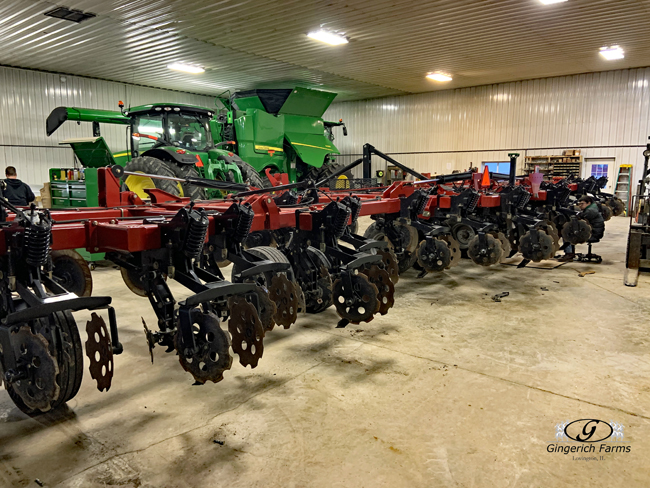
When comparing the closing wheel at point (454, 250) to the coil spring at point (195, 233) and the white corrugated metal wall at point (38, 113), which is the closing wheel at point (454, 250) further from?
the white corrugated metal wall at point (38, 113)

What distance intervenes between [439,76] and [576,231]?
722 centimetres

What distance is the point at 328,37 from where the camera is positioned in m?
8.64

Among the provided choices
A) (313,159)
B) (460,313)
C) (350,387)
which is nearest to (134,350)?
(350,387)

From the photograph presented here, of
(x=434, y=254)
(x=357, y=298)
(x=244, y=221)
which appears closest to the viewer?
(x=244, y=221)

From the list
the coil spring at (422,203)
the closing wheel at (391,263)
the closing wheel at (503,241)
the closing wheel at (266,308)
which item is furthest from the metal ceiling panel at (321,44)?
the closing wheel at (266,308)

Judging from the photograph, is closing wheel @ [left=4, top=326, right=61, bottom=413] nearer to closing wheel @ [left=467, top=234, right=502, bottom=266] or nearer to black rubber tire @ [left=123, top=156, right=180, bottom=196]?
black rubber tire @ [left=123, top=156, right=180, bottom=196]

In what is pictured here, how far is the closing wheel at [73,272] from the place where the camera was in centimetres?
330

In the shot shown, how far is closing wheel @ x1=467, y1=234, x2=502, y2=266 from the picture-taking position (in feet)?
15.4

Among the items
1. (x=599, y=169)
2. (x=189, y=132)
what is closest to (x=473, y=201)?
(x=189, y=132)

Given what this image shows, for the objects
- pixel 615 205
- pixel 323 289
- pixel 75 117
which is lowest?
pixel 323 289

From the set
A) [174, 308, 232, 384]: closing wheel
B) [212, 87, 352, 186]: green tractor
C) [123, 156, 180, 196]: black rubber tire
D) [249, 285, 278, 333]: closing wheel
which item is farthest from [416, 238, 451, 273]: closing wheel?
[212, 87, 352, 186]: green tractor

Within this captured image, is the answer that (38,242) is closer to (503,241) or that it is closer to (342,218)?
(342,218)

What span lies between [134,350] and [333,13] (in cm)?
607

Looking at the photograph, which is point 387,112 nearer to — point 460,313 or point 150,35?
point 150,35
